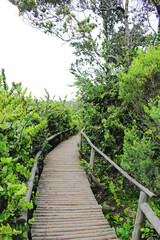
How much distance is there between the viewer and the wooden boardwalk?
96.6 inches

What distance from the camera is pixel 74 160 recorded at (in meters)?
5.82

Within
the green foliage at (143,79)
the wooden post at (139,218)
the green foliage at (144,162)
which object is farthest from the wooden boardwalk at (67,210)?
the green foliage at (143,79)

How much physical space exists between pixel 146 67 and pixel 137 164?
1998 millimetres

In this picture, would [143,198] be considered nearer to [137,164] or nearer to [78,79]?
[137,164]

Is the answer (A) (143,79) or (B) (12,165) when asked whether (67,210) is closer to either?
(B) (12,165)

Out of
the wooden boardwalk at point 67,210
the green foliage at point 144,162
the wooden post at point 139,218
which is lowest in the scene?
the wooden boardwalk at point 67,210

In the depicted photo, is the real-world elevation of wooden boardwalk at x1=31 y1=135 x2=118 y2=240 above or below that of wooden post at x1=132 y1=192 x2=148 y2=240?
below

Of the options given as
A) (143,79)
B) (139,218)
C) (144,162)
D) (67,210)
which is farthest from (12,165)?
(143,79)

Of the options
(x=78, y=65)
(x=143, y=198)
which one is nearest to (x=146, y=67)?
(x=143, y=198)

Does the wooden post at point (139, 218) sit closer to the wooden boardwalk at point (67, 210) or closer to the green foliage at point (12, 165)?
the wooden boardwalk at point (67, 210)

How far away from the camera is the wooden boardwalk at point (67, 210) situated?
8.05ft

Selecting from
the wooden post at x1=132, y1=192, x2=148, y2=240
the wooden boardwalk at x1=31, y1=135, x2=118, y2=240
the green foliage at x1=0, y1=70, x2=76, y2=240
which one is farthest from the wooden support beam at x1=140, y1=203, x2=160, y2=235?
the green foliage at x1=0, y1=70, x2=76, y2=240

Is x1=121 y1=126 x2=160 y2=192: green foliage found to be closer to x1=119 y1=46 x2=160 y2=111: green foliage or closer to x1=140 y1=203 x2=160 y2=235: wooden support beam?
x1=140 y1=203 x2=160 y2=235: wooden support beam

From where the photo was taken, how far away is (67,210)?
10.0 feet
